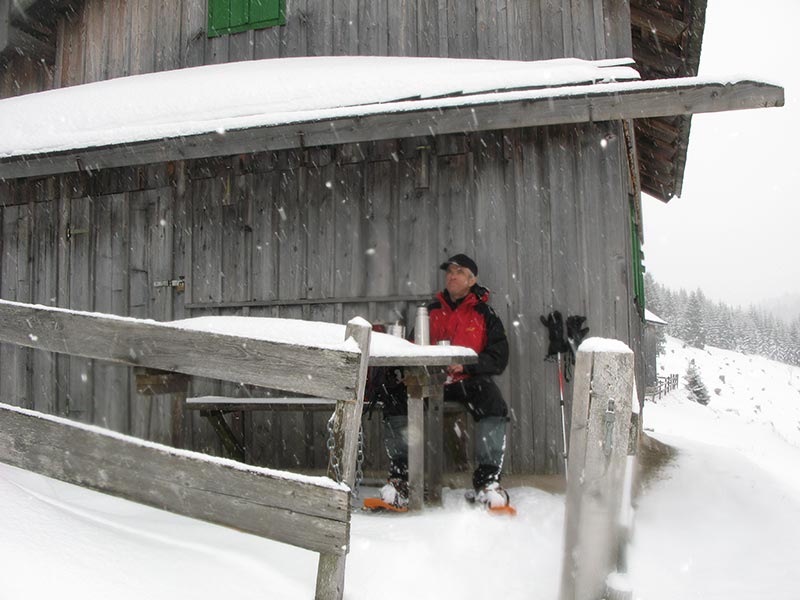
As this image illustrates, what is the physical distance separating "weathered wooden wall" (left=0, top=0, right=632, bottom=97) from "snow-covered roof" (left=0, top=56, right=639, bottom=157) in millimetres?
363

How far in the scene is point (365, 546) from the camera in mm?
3344

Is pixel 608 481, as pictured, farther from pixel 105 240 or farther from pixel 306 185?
pixel 105 240

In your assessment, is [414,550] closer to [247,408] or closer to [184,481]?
[184,481]

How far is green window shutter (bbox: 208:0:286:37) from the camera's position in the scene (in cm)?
755

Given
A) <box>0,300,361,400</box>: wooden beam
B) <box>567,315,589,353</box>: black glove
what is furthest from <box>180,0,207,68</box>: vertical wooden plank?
<box>0,300,361,400</box>: wooden beam

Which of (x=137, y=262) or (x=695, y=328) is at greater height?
(x=137, y=262)

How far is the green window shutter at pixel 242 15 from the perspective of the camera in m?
7.55

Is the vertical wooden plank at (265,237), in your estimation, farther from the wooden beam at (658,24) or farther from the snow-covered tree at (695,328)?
the snow-covered tree at (695,328)

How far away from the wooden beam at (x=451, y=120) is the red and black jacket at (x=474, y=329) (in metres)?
1.40

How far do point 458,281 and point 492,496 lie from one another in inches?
71.0

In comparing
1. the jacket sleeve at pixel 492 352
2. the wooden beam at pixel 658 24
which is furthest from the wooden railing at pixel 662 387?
the jacket sleeve at pixel 492 352

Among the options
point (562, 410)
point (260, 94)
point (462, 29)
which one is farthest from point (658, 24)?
point (562, 410)

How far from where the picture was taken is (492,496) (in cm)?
439

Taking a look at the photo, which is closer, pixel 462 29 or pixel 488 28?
pixel 488 28
